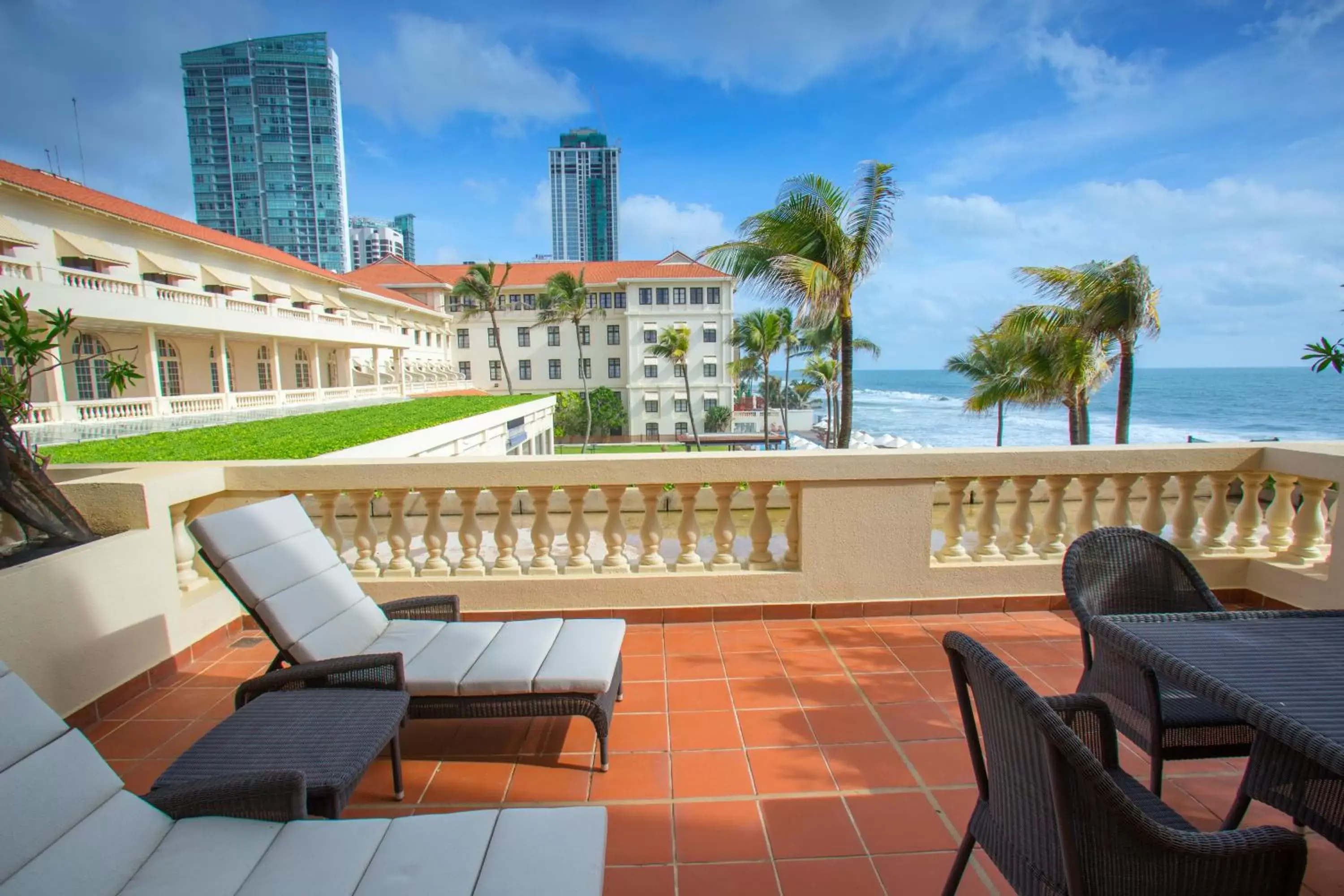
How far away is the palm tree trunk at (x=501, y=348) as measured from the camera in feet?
173

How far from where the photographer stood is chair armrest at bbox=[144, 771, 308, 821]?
1676 millimetres

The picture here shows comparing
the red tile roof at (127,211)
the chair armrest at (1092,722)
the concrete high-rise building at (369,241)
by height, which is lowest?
the chair armrest at (1092,722)

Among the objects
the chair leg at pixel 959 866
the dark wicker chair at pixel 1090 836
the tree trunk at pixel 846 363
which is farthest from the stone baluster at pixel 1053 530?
the tree trunk at pixel 846 363

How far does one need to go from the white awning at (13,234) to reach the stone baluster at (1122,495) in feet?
92.7

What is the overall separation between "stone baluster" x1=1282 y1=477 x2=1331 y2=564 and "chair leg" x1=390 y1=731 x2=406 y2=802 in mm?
5334

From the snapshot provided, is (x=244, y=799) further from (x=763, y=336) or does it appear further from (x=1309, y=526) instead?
(x=763, y=336)

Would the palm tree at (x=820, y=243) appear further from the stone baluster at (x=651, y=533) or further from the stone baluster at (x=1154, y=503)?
the stone baluster at (x=651, y=533)

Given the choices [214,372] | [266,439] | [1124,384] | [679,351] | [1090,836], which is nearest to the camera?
[1090,836]

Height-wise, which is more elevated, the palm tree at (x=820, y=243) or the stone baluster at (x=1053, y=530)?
the palm tree at (x=820, y=243)

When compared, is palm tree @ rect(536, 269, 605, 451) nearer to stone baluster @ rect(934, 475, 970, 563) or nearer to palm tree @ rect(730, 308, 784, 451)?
palm tree @ rect(730, 308, 784, 451)

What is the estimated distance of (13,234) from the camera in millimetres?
19547

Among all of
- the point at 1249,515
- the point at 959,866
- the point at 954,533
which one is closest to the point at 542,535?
the point at 954,533

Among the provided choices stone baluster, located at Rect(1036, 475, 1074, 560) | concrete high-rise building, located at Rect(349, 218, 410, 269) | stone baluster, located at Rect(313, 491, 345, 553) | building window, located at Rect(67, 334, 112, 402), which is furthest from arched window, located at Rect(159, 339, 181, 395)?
concrete high-rise building, located at Rect(349, 218, 410, 269)

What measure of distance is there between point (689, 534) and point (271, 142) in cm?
13993
